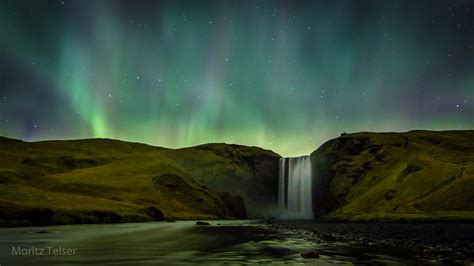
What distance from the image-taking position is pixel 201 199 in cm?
19788

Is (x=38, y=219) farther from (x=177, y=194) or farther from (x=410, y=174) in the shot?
(x=410, y=174)

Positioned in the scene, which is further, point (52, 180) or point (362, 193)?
point (362, 193)

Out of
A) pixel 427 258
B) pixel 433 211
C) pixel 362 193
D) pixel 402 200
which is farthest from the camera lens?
pixel 362 193

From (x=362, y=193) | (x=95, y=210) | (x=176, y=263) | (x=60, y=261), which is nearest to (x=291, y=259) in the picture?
(x=176, y=263)

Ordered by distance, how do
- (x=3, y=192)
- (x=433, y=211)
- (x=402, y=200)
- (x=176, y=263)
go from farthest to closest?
(x=402, y=200) < (x=433, y=211) < (x=3, y=192) < (x=176, y=263)

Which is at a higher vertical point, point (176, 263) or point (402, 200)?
point (402, 200)

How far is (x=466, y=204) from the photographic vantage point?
12625 cm

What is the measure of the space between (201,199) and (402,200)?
86.1m

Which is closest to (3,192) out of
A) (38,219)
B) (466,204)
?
(38,219)

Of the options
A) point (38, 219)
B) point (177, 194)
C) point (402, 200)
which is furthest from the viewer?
point (177, 194)

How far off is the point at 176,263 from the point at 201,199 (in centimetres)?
16877

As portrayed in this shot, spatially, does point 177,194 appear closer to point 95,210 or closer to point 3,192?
point 95,210

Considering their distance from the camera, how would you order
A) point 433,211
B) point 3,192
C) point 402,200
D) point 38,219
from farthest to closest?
point 402,200 < point 433,211 < point 3,192 < point 38,219

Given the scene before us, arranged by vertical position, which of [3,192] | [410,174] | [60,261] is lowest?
[60,261]
